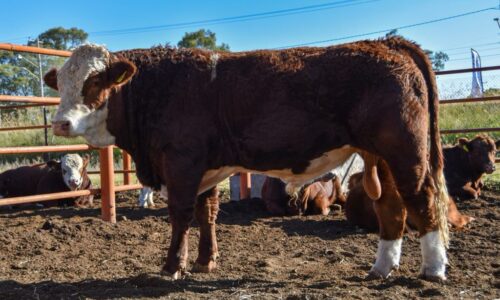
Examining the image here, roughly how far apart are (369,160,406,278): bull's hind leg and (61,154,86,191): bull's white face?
713cm

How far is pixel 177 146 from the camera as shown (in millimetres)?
4172

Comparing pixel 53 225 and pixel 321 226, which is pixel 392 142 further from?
pixel 53 225

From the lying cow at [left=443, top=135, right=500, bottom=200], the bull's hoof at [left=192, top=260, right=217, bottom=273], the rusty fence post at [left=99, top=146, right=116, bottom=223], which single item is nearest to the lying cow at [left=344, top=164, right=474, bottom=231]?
the bull's hoof at [left=192, top=260, right=217, bottom=273]

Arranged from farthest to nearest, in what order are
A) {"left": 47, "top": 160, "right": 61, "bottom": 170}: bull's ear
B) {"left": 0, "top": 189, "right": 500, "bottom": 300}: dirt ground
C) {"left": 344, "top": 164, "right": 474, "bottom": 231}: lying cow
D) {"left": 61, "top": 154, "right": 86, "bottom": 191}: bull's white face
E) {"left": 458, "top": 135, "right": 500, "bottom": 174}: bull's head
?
{"left": 47, "top": 160, "right": 61, "bottom": 170}: bull's ear, {"left": 61, "top": 154, "right": 86, "bottom": 191}: bull's white face, {"left": 458, "top": 135, "right": 500, "bottom": 174}: bull's head, {"left": 344, "top": 164, "right": 474, "bottom": 231}: lying cow, {"left": 0, "top": 189, "right": 500, "bottom": 300}: dirt ground

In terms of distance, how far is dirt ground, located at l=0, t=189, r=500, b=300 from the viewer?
388 cm

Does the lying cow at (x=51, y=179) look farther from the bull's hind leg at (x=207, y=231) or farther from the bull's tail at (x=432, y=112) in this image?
the bull's tail at (x=432, y=112)

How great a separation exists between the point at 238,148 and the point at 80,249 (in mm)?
2352

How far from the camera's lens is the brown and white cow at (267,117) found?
403cm

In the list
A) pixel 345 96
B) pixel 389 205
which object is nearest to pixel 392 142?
pixel 345 96

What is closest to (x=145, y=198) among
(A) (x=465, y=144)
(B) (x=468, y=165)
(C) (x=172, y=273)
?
(C) (x=172, y=273)

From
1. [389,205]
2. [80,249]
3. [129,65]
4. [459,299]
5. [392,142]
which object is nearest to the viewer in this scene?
[459,299]

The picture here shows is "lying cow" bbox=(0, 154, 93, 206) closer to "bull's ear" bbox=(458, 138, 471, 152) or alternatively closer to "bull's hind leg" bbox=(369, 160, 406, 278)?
"bull's ear" bbox=(458, 138, 471, 152)

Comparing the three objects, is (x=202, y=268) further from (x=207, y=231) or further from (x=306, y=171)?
(x=306, y=171)

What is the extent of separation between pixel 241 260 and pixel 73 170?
665cm
